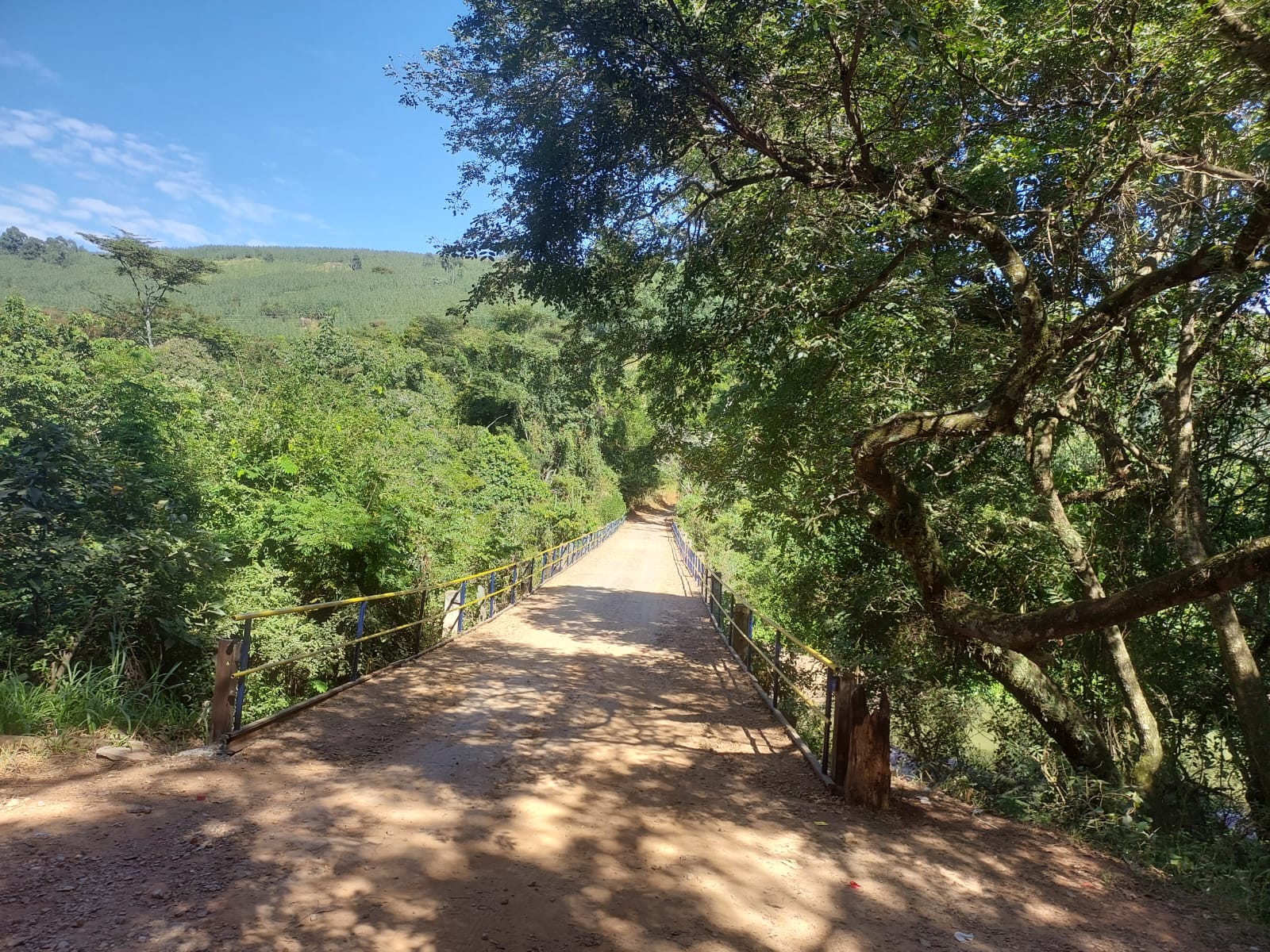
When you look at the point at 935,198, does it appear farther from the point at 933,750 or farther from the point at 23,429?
the point at 23,429

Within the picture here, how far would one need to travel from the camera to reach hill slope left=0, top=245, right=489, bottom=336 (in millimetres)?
99125

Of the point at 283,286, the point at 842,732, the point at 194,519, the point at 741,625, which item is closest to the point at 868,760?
the point at 842,732

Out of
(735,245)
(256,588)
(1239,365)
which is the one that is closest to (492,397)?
(256,588)

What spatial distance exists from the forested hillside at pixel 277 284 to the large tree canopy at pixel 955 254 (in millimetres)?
81252

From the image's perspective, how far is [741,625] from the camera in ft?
37.1

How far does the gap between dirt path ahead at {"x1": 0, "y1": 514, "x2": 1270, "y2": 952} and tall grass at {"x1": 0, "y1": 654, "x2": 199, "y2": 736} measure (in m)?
0.95

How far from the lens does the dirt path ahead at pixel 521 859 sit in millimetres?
3168

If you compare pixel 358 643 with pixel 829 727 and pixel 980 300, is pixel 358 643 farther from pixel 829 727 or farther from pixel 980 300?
pixel 980 300

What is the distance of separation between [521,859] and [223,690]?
119 inches

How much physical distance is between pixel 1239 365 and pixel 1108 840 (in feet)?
15.8

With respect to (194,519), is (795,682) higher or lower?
lower

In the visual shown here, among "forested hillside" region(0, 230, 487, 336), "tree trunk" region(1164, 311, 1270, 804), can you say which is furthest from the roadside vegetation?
"forested hillside" region(0, 230, 487, 336)

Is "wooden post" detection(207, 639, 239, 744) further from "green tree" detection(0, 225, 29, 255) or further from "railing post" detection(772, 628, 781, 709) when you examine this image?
"green tree" detection(0, 225, 29, 255)

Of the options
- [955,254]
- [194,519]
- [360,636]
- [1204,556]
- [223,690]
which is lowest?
[223,690]
